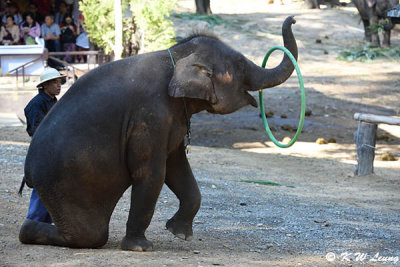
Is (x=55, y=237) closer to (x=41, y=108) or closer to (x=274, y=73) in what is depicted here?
(x=41, y=108)

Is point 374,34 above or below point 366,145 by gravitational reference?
above

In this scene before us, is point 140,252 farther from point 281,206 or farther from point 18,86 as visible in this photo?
point 18,86

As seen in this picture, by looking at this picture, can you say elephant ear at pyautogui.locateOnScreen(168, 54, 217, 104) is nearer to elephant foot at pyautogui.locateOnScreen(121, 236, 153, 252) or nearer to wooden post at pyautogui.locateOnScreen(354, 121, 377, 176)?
elephant foot at pyautogui.locateOnScreen(121, 236, 153, 252)

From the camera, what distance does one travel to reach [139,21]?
18.8 m

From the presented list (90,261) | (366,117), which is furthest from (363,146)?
(90,261)

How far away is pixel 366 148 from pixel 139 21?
8.23 metres

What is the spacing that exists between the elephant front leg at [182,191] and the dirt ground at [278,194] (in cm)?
19

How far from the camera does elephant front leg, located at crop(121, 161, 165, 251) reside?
6.27 metres

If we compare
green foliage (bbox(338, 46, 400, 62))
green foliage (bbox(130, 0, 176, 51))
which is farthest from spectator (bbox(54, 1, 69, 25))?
green foliage (bbox(338, 46, 400, 62))

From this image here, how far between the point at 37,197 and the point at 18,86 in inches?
491

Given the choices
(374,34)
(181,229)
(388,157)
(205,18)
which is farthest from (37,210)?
(205,18)

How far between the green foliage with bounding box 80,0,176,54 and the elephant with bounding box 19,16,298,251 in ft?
40.4

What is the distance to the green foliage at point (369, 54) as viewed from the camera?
2884 cm

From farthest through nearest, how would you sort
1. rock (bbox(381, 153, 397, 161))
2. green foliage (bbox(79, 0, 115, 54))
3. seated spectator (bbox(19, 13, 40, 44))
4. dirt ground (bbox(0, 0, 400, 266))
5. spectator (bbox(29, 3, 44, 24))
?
spectator (bbox(29, 3, 44, 24))
seated spectator (bbox(19, 13, 40, 44))
green foliage (bbox(79, 0, 115, 54))
rock (bbox(381, 153, 397, 161))
dirt ground (bbox(0, 0, 400, 266))
